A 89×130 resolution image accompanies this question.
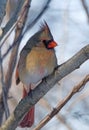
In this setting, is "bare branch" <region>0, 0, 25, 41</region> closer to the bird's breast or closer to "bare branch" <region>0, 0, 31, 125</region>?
"bare branch" <region>0, 0, 31, 125</region>

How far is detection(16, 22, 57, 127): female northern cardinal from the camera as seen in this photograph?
4.33 feet

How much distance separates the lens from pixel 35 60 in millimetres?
1336

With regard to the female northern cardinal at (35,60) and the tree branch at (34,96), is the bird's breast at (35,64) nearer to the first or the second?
the female northern cardinal at (35,60)

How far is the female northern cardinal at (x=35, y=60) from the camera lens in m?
1.32

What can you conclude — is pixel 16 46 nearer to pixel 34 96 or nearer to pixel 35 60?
pixel 35 60

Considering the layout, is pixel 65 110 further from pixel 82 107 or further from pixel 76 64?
pixel 76 64

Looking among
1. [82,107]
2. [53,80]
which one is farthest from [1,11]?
[82,107]

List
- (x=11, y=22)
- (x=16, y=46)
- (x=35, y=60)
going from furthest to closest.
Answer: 1. (x=16, y=46)
2. (x=35, y=60)
3. (x=11, y=22)

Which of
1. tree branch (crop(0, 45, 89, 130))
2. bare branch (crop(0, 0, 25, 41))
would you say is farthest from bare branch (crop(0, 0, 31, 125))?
tree branch (crop(0, 45, 89, 130))

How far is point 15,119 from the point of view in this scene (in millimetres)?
1111

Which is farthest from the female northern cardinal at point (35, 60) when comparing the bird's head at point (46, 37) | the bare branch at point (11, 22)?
the bare branch at point (11, 22)

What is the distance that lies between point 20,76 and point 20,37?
0.15 metres

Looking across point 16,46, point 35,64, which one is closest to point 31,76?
point 35,64

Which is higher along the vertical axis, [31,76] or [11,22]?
[11,22]
